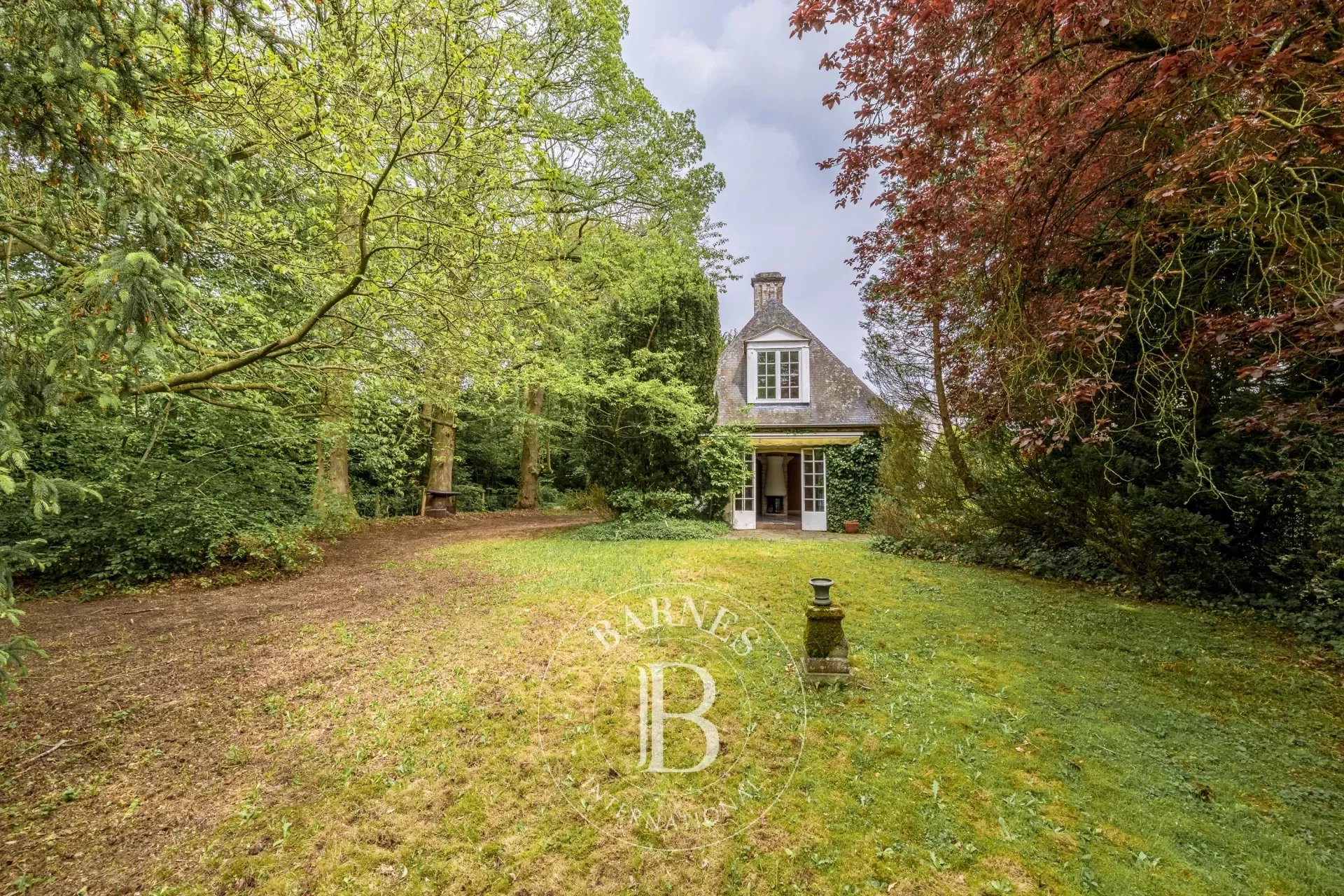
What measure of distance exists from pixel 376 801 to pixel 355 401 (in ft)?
21.7

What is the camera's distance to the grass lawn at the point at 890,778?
209 centimetres

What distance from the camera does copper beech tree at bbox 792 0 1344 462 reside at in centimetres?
281

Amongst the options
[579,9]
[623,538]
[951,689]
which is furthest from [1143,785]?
[579,9]

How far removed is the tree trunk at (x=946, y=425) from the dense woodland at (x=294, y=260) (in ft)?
14.3

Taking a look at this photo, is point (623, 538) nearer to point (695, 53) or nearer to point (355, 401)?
point (355, 401)

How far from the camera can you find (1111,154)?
404cm

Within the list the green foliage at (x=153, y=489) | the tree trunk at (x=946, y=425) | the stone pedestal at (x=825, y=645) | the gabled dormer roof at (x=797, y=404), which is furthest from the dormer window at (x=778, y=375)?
the stone pedestal at (x=825, y=645)

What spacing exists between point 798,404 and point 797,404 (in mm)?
36

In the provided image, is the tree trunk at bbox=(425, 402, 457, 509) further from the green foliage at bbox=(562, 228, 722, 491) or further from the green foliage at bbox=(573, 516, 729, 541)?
the green foliage at bbox=(573, 516, 729, 541)

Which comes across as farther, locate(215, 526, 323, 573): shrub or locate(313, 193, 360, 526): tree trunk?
locate(215, 526, 323, 573): shrub

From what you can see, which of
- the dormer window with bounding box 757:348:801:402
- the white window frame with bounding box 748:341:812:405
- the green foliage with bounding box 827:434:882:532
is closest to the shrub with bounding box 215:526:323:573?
the white window frame with bounding box 748:341:812:405

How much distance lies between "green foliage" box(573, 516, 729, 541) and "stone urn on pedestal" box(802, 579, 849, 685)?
20.6 feet

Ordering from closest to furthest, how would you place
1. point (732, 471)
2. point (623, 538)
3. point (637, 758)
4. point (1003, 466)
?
point (637, 758), point (1003, 466), point (623, 538), point (732, 471)

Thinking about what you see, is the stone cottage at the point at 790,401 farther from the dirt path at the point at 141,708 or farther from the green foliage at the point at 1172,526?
the dirt path at the point at 141,708
